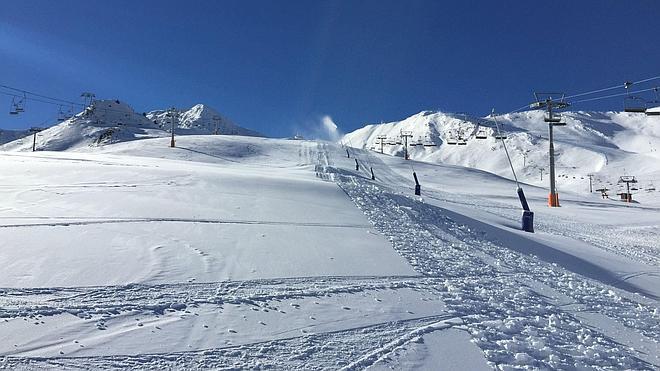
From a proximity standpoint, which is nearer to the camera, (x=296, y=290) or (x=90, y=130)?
(x=296, y=290)

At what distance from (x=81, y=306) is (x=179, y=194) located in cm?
893

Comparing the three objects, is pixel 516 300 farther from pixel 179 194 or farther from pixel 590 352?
pixel 179 194

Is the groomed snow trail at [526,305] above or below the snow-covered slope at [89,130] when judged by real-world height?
below

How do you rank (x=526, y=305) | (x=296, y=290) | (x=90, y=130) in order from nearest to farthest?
(x=296, y=290) < (x=526, y=305) < (x=90, y=130)

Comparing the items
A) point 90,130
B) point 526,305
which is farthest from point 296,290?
point 90,130

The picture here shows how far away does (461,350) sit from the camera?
4863 mm

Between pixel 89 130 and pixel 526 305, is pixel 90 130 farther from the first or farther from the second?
pixel 526 305

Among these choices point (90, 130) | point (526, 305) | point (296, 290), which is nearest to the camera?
point (296, 290)

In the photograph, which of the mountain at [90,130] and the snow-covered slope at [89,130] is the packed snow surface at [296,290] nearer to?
the mountain at [90,130]

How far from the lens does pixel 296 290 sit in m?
6.17

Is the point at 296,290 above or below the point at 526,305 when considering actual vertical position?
above

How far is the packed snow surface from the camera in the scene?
4.50 metres

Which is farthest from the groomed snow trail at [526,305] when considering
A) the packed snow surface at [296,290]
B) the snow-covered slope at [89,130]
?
the snow-covered slope at [89,130]

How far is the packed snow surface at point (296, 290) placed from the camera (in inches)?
177
